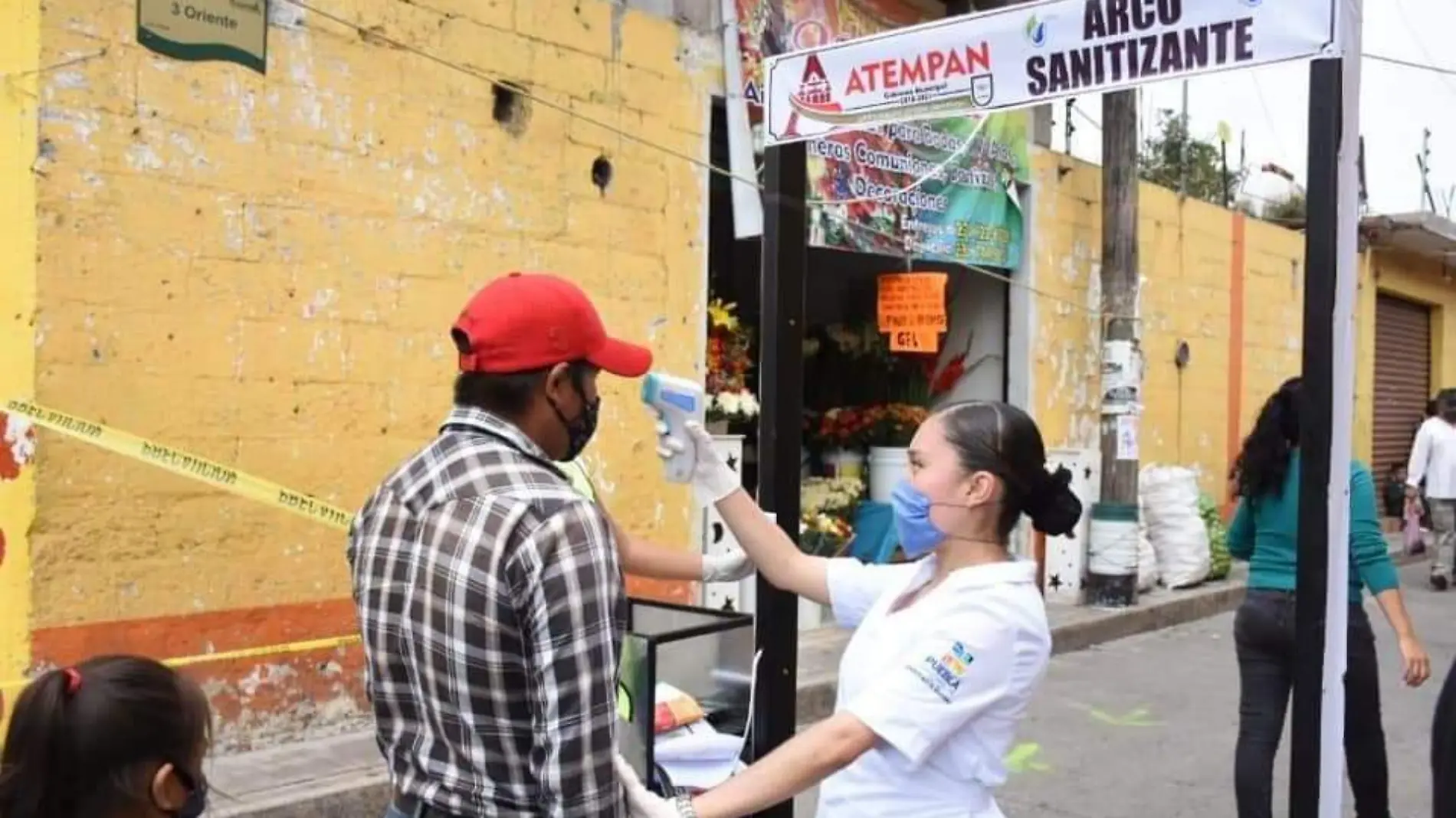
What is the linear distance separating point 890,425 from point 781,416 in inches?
244

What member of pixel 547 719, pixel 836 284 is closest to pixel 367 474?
pixel 547 719

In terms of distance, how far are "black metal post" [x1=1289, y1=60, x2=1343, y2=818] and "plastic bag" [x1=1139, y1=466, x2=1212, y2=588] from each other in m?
8.15

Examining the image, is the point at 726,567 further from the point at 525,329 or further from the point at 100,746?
the point at 100,746

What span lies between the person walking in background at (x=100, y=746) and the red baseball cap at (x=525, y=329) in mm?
655

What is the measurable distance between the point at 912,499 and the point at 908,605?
0.68 feet

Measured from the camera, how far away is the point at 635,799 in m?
2.17

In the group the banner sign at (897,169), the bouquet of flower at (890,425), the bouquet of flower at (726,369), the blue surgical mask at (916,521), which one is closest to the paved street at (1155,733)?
the bouquet of flower at (890,425)

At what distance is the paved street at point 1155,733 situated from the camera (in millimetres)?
5852

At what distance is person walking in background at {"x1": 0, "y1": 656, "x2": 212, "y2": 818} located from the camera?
1637 millimetres

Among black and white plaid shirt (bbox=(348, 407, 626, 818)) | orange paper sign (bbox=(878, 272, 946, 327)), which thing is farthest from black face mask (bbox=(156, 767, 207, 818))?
orange paper sign (bbox=(878, 272, 946, 327))

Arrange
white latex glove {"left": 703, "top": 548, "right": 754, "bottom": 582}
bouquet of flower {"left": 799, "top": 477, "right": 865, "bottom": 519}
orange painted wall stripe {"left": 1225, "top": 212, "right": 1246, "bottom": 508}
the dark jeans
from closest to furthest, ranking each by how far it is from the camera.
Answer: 1. white latex glove {"left": 703, "top": 548, "right": 754, "bottom": 582}
2. the dark jeans
3. bouquet of flower {"left": 799, "top": 477, "right": 865, "bottom": 519}
4. orange painted wall stripe {"left": 1225, "top": 212, "right": 1246, "bottom": 508}

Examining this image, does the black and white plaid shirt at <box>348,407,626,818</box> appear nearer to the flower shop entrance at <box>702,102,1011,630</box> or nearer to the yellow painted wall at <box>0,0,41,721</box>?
the yellow painted wall at <box>0,0,41,721</box>

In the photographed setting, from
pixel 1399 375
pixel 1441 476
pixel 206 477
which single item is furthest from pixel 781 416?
pixel 1399 375

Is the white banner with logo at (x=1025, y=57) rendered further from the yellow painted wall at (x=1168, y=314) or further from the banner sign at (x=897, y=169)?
the yellow painted wall at (x=1168, y=314)
